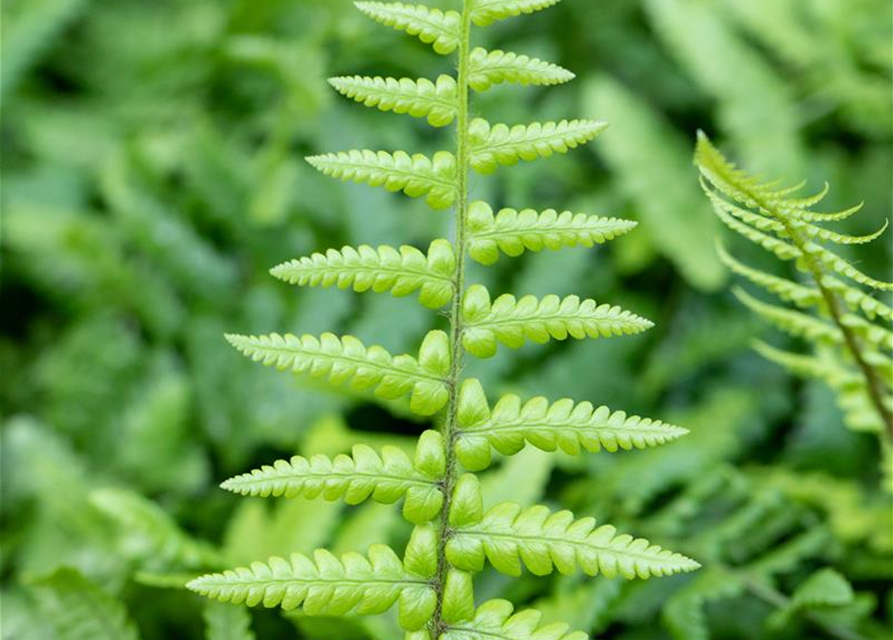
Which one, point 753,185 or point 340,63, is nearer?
point 753,185

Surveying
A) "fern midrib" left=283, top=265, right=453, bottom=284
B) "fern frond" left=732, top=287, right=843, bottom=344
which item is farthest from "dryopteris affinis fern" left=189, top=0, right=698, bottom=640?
"fern frond" left=732, top=287, right=843, bottom=344

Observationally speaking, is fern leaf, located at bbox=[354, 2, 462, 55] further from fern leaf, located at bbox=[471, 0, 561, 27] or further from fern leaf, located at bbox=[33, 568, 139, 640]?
fern leaf, located at bbox=[33, 568, 139, 640]

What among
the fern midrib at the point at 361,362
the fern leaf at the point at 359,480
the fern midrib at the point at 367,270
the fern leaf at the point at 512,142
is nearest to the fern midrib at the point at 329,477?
the fern leaf at the point at 359,480

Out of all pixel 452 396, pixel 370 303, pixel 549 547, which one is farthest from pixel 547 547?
pixel 370 303

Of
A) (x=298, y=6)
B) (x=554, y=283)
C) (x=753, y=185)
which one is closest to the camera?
(x=753, y=185)

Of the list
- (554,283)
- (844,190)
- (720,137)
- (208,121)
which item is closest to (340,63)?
(208,121)

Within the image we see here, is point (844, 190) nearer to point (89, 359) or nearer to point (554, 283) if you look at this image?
point (554, 283)

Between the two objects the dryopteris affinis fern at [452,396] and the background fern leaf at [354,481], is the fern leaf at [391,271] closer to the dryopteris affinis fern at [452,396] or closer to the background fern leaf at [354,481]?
the dryopteris affinis fern at [452,396]
